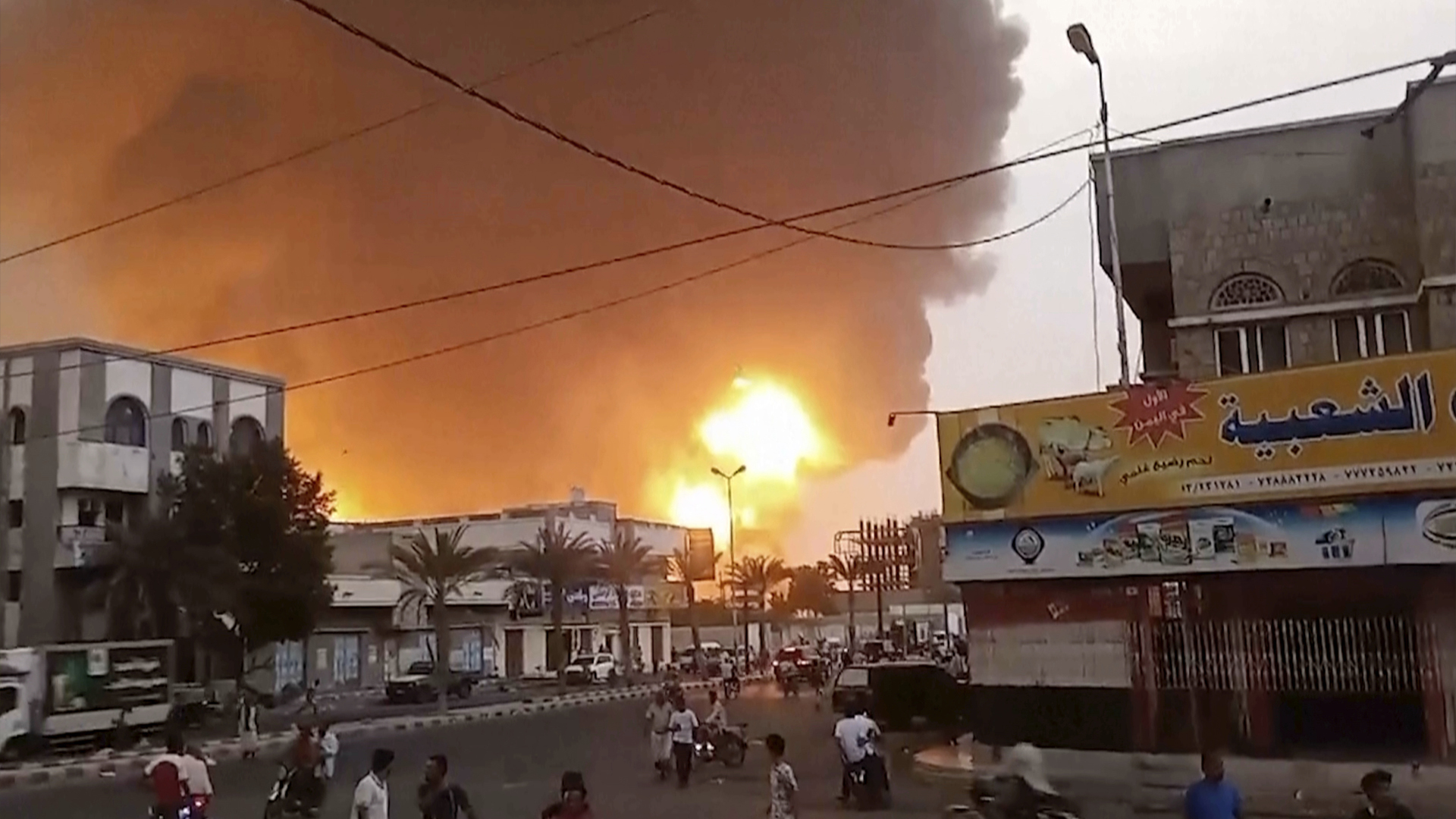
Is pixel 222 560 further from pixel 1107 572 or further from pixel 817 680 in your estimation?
pixel 1107 572

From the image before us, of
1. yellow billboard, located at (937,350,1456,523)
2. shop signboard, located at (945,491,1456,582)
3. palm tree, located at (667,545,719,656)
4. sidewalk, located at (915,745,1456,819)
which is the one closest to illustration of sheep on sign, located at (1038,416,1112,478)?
yellow billboard, located at (937,350,1456,523)

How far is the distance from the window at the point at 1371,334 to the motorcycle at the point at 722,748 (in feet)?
40.0

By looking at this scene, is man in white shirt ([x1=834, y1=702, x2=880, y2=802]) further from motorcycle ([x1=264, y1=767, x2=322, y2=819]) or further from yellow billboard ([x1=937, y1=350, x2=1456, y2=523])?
motorcycle ([x1=264, y1=767, x2=322, y2=819])

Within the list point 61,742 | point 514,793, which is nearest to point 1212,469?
point 514,793

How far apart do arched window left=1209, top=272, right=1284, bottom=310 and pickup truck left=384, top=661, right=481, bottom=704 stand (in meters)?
34.9

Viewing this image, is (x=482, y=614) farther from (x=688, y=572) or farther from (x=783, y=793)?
(x=783, y=793)

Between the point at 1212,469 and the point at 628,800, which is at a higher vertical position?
the point at 1212,469

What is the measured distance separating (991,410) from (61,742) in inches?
924

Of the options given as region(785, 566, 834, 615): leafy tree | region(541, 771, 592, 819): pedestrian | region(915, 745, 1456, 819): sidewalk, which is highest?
region(785, 566, 834, 615): leafy tree

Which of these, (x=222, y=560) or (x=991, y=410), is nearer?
(x=991, y=410)

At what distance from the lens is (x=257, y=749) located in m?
32.8

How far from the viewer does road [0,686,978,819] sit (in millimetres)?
19688

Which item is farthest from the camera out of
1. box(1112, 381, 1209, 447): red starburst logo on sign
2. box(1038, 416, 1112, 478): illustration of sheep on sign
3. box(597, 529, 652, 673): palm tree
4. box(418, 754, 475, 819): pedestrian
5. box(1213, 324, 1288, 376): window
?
box(597, 529, 652, 673): palm tree

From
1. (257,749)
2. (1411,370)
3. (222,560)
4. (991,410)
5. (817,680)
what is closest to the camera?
(1411,370)
